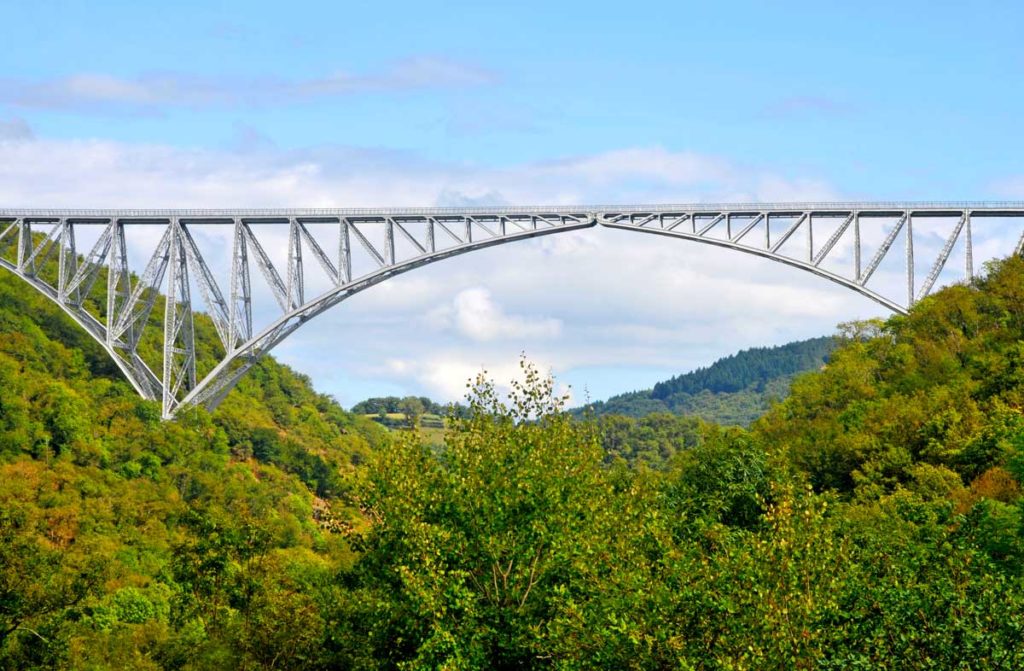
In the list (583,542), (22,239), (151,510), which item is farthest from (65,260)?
(583,542)

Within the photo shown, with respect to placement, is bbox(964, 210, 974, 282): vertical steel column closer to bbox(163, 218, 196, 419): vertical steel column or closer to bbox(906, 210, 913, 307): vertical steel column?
bbox(906, 210, 913, 307): vertical steel column

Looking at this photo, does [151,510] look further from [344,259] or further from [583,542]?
[583,542]

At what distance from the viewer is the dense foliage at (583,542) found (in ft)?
79.8

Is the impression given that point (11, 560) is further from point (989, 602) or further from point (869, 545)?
point (989, 602)

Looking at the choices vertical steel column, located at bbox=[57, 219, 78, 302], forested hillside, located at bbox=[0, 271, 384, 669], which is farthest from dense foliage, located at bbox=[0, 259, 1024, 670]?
vertical steel column, located at bbox=[57, 219, 78, 302]

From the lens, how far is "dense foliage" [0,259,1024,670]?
24312mm

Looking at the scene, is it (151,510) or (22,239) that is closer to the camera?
(22,239)

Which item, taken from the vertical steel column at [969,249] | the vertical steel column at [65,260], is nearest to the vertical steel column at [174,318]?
the vertical steel column at [65,260]

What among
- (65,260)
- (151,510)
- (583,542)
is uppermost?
(65,260)

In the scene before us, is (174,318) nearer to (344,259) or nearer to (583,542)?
(344,259)

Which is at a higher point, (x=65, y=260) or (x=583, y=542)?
(x=65, y=260)

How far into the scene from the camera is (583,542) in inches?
1134

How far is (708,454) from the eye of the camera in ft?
192

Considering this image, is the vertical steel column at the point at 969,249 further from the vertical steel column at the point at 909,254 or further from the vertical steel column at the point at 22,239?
the vertical steel column at the point at 22,239
